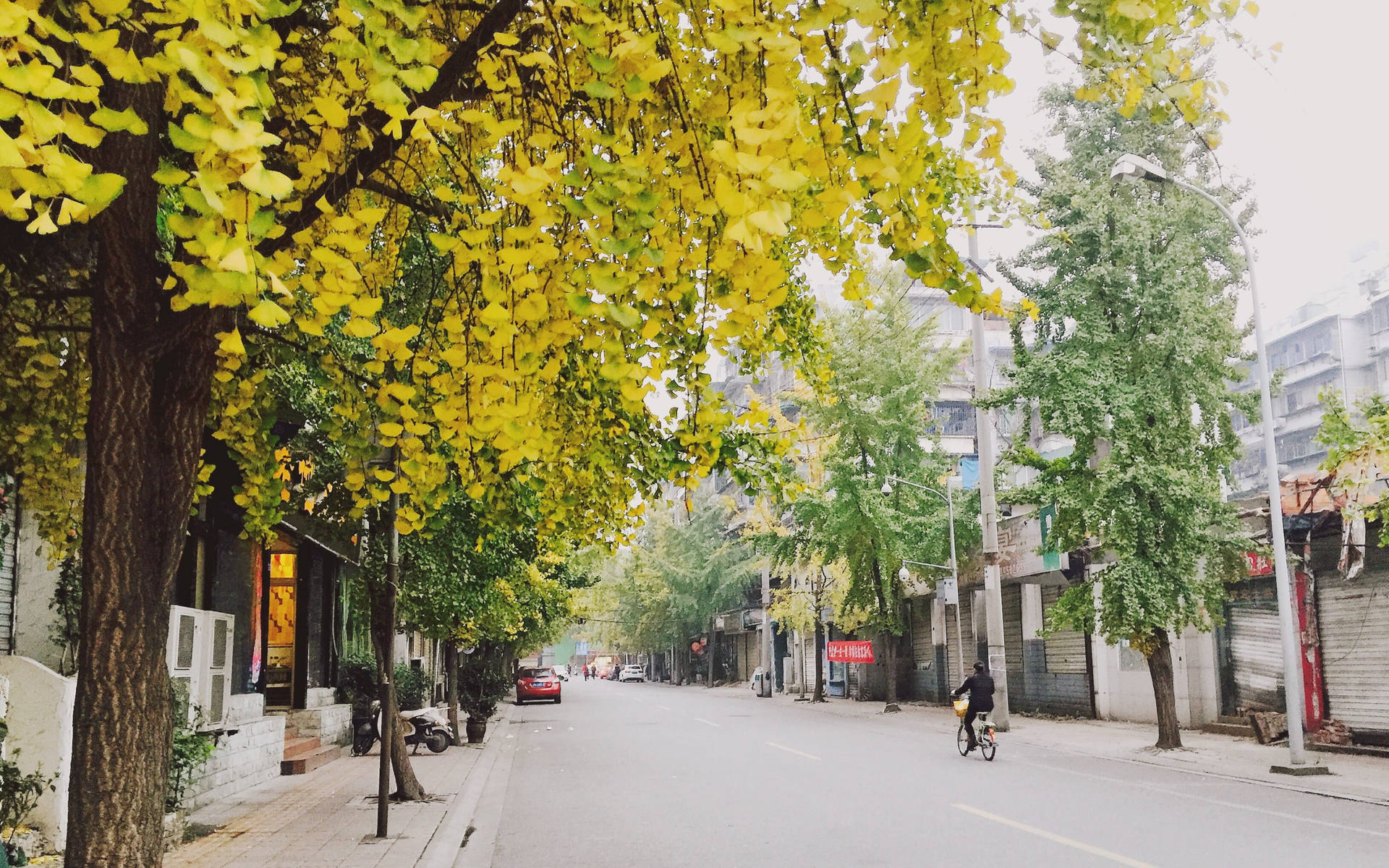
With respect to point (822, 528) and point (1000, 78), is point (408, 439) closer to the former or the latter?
point (1000, 78)

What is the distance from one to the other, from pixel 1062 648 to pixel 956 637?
6.23m

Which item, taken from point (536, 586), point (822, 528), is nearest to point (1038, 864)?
point (536, 586)

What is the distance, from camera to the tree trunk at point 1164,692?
19266mm

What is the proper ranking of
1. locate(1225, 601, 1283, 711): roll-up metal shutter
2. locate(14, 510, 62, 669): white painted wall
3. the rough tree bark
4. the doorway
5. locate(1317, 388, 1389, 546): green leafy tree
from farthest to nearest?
the rough tree bark < locate(1225, 601, 1283, 711): roll-up metal shutter < the doorway < locate(1317, 388, 1389, 546): green leafy tree < locate(14, 510, 62, 669): white painted wall

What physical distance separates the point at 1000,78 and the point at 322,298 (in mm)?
2667

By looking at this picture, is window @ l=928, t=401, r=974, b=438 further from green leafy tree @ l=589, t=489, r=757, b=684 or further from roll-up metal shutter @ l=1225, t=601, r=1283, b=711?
roll-up metal shutter @ l=1225, t=601, r=1283, b=711

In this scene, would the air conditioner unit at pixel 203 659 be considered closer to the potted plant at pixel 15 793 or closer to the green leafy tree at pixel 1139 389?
the potted plant at pixel 15 793

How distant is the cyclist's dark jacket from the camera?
1781 centimetres

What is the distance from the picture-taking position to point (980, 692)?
705 inches

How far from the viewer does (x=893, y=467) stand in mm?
33688

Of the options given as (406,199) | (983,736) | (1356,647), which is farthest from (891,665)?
(406,199)

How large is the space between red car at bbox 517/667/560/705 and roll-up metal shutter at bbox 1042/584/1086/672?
878 inches

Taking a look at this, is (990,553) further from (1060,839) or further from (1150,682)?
(1060,839)

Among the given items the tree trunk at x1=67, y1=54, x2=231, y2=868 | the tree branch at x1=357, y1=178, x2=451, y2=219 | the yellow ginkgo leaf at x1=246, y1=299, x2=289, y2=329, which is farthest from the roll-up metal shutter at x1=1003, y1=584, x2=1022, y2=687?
the yellow ginkgo leaf at x1=246, y1=299, x2=289, y2=329
